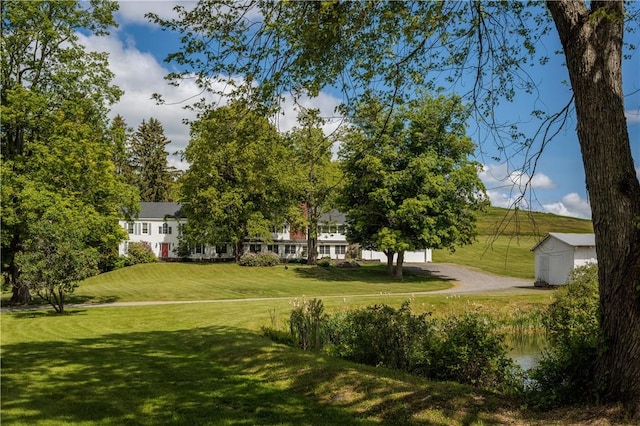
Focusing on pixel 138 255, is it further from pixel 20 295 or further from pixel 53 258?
pixel 53 258

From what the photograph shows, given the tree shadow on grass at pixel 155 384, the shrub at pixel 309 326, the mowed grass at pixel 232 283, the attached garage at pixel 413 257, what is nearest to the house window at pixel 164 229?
the mowed grass at pixel 232 283

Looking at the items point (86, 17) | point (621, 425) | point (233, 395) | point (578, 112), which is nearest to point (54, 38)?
point (86, 17)

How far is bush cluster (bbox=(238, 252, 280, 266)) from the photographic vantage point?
4669 cm

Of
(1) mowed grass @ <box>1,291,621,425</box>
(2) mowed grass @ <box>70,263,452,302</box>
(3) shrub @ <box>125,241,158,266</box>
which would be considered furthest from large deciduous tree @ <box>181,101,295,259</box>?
(1) mowed grass @ <box>1,291,621,425</box>

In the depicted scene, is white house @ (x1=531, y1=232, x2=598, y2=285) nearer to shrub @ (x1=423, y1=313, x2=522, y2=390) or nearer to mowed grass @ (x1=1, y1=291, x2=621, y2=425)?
shrub @ (x1=423, y1=313, x2=522, y2=390)

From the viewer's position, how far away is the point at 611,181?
5.70 m

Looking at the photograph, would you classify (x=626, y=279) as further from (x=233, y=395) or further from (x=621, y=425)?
(x=233, y=395)

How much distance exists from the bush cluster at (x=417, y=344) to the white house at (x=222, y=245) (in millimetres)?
42669

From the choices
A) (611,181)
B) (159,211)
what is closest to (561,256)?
(611,181)

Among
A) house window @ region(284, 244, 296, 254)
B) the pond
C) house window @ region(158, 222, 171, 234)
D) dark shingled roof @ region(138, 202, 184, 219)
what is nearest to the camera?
the pond

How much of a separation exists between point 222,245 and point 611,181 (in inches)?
2020

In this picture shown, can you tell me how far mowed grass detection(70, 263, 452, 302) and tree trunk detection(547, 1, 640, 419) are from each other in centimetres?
2213

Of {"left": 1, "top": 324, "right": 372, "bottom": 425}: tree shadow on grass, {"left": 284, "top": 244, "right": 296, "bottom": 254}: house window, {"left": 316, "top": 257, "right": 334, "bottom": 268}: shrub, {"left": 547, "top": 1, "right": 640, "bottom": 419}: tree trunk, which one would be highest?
{"left": 547, "top": 1, "right": 640, "bottom": 419}: tree trunk

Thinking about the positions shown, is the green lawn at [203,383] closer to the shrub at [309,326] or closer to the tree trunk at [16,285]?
the shrub at [309,326]
